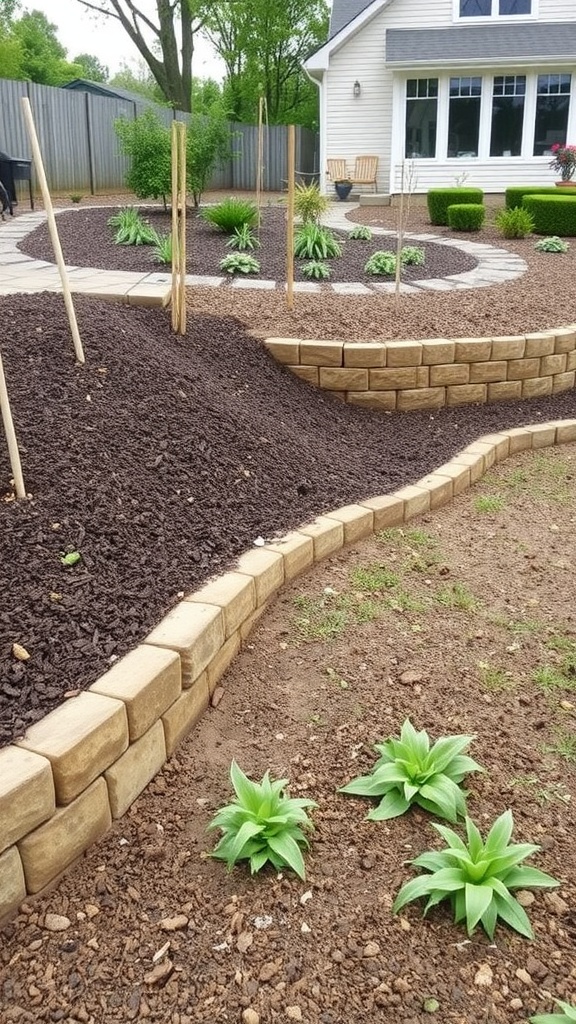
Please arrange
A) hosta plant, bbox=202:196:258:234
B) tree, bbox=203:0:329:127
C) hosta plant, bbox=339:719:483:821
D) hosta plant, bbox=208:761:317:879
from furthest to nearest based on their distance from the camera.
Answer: tree, bbox=203:0:329:127
hosta plant, bbox=202:196:258:234
hosta plant, bbox=339:719:483:821
hosta plant, bbox=208:761:317:879

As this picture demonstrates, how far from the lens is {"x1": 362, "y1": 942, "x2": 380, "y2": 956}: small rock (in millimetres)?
1510

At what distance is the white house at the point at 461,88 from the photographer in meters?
18.0

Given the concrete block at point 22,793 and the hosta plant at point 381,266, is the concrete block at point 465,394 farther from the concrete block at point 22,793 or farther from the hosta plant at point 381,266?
the concrete block at point 22,793

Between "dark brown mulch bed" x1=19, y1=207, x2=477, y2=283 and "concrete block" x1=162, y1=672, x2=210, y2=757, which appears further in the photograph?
"dark brown mulch bed" x1=19, y1=207, x2=477, y2=283

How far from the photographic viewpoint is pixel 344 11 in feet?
66.2

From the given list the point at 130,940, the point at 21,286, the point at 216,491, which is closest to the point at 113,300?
the point at 21,286

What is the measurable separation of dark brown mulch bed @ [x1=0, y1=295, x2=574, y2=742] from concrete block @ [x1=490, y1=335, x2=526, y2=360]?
1.87 ft

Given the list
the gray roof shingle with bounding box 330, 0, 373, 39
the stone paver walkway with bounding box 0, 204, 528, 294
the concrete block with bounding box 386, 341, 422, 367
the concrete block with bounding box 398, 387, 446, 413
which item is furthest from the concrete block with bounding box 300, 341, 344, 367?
the gray roof shingle with bounding box 330, 0, 373, 39

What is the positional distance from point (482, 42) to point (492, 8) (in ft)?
4.67

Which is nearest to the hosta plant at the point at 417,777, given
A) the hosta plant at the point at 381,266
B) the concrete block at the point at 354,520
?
the concrete block at the point at 354,520

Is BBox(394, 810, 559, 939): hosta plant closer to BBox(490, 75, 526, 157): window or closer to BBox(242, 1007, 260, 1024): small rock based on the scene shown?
BBox(242, 1007, 260, 1024): small rock

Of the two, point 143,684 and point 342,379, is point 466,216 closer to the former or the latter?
point 342,379

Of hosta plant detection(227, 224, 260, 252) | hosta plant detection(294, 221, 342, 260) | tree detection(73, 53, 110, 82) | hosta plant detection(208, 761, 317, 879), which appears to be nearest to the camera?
hosta plant detection(208, 761, 317, 879)

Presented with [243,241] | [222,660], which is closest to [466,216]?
[243,241]
